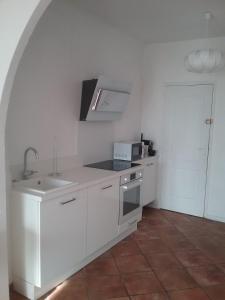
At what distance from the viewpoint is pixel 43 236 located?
212cm

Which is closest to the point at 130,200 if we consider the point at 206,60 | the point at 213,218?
the point at 213,218

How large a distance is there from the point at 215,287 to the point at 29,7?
2611mm

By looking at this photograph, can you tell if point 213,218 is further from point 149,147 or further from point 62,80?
point 62,80

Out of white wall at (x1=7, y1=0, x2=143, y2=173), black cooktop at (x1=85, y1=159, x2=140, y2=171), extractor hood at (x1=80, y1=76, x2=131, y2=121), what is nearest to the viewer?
white wall at (x1=7, y1=0, x2=143, y2=173)

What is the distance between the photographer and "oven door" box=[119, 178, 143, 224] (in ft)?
10.3

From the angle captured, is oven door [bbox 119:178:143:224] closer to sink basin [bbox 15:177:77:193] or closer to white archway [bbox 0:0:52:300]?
sink basin [bbox 15:177:77:193]

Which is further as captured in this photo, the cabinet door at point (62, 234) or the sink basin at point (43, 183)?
the sink basin at point (43, 183)

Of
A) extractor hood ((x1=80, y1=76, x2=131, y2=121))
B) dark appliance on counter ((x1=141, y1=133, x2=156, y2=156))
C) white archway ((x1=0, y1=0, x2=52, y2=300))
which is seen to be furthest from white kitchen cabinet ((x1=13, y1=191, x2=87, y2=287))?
dark appliance on counter ((x1=141, y1=133, x2=156, y2=156))

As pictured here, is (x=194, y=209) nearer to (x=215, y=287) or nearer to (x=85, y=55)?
(x=215, y=287)

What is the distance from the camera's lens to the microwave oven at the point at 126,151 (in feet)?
12.2

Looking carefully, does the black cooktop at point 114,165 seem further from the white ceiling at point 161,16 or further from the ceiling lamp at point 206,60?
the white ceiling at point 161,16

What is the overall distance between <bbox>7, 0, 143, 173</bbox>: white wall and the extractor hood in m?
0.11

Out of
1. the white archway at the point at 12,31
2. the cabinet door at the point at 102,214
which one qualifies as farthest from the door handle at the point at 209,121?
the white archway at the point at 12,31

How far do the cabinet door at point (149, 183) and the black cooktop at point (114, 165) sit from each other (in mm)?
485
